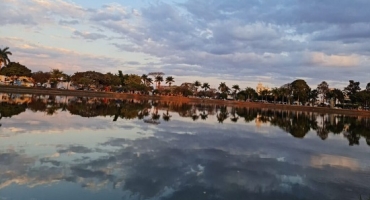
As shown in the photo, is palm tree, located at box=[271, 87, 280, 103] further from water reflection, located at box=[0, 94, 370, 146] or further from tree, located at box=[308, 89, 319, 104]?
water reflection, located at box=[0, 94, 370, 146]

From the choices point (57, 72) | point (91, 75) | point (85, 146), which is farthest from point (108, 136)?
point (91, 75)

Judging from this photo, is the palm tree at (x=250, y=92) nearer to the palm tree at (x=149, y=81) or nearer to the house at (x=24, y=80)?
the palm tree at (x=149, y=81)

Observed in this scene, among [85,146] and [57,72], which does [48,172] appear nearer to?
[85,146]

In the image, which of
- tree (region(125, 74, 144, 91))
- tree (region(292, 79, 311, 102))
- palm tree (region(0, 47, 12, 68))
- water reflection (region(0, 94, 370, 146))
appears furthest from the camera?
tree (region(125, 74, 144, 91))

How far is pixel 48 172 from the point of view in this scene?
8.98 metres

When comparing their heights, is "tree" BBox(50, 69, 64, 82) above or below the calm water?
above

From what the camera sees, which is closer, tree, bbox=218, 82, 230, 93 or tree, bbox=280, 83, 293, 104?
tree, bbox=280, 83, 293, 104

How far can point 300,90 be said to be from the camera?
106 metres

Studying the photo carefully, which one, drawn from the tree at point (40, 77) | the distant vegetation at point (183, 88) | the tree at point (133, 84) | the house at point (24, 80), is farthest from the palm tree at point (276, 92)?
the house at point (24, 80)

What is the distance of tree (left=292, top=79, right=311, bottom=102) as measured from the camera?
4195 inches

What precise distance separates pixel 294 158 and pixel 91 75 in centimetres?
9953

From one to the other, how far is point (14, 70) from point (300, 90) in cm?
8959

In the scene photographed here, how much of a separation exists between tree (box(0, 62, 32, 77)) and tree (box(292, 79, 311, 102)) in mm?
87459

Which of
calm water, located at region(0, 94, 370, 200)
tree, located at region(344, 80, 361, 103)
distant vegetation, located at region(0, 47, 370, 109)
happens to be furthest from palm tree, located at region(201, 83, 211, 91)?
calm water, located at region(0, 94, 370, 200)
